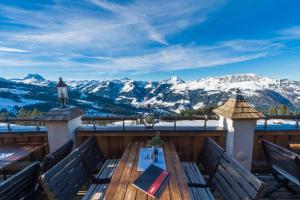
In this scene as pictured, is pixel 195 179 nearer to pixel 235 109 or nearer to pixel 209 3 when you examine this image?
pixel 235 109

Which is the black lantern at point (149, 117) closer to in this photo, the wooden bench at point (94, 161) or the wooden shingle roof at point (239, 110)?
the wooden bench at point (94, 161)

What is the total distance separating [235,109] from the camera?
Result: 303 centimetres

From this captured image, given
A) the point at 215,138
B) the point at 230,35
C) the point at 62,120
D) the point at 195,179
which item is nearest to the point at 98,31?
the point at 62,120

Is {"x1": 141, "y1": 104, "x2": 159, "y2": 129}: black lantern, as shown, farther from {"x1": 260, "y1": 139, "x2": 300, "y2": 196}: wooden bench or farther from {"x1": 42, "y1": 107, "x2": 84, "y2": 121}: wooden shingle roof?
{"x1": 260, "y1": 139, "x2": 300, "y2": 196}: wooden bench

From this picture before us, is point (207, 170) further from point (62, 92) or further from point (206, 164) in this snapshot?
point (62, 92)

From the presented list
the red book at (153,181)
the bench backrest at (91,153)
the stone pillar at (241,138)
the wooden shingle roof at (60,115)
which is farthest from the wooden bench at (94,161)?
the stone pillar at (241,138)

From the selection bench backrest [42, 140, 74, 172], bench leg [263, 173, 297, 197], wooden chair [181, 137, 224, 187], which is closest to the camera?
bench backrest [42, 140, 74, 172]

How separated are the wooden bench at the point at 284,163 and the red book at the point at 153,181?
67.5 inches

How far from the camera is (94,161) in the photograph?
115 inches

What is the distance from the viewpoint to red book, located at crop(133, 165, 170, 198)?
170 centimetres

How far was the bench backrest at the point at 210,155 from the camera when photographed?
250 centimetres

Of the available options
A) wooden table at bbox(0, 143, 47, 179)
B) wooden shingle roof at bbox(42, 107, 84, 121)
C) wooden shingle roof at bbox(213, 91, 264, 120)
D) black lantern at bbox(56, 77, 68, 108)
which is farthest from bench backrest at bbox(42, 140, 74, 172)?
wooden shingle roof at bbox(213, 91, 264, 120)

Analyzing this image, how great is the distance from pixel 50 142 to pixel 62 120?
1.81 ft

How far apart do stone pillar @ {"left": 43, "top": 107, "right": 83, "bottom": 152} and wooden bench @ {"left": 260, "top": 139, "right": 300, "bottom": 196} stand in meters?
3.41
